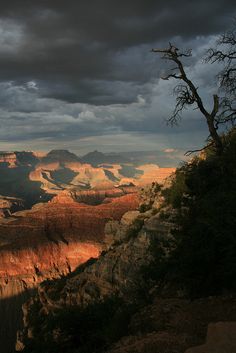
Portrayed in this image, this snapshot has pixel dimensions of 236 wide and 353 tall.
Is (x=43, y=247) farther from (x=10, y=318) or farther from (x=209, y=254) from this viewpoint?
(x=209, y=254)

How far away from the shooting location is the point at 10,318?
12175 cm

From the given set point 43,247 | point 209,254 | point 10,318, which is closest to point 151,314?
point 209,254

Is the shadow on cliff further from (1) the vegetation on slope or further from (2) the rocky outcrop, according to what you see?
(1) the vegetation on slope

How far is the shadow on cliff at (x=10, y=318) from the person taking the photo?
108319 mm

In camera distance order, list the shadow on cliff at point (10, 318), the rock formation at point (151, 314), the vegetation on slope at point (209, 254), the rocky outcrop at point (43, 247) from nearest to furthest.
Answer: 1. the rock formation at point (151, 314)
2. the vegetation on slope at point (209, 254)
3. the shadow on cliff at point (10, 318)
4. the rocky outcrop at point (43, 247)

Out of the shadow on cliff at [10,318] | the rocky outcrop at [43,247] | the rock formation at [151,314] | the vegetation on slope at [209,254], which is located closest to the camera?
the rock formation at [151,314]

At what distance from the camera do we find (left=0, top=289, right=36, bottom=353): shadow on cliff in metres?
108

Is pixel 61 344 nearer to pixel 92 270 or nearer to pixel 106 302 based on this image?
pixel 106 302

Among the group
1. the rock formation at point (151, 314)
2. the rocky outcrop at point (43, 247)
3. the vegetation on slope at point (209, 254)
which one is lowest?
the rocky outcrop at point (43, 247)

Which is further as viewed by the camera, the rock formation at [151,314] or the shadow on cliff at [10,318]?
the shadow on cliff at [10,318]

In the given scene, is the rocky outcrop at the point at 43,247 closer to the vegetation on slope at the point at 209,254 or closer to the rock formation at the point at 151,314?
the rock formation at the point at 151,314

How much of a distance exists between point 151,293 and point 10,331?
342ft

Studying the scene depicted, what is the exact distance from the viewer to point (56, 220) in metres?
185

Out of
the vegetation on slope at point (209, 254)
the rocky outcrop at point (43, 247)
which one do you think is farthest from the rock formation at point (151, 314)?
the rocky outcrop at point (43, 247)
